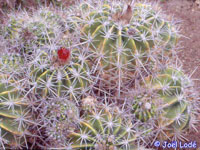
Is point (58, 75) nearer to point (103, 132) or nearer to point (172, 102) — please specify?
point (103, 132)

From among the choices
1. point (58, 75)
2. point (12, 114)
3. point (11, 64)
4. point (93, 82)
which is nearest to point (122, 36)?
point (93, 82)

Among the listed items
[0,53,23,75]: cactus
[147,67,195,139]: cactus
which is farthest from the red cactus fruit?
[147,67,195,139]: cactus

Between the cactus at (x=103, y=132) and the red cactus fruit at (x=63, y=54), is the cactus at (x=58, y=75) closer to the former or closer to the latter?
the red cactus fruit at (x=63, y=54)

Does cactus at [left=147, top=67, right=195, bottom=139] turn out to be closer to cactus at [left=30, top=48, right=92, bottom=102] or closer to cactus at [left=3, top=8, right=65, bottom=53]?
cactus at [left=30, top=48, right=92, bottom=102]

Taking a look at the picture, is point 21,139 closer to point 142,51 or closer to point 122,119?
point 122,119

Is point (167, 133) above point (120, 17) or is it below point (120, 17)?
below

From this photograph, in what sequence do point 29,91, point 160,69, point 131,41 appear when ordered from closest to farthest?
point 29,91, point 131,41, point 160,69

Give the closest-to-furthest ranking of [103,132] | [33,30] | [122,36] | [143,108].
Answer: [103,132] → [143,108] → [122,36] → [33,30]

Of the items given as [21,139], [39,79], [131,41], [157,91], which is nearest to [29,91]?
[39,79]
